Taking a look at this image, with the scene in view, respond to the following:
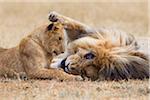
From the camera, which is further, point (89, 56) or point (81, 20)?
point (81, 20)

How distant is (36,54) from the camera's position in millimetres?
9438

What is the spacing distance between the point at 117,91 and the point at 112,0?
37.6ft

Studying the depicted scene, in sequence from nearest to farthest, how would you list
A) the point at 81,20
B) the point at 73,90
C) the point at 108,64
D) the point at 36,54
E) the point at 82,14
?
the point at 73,90
the point at 108,64
the point at 36,54
the point at 81,20
the point at 82,14

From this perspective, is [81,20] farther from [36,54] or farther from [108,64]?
[108,64]

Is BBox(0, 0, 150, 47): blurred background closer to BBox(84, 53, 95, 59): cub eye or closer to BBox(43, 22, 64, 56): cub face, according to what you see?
BBox(43, 22, 64, 56): cub face

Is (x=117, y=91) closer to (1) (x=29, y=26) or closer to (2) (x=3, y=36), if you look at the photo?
(2) (x=3, y=36)

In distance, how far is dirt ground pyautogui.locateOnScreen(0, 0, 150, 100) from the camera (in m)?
8.27

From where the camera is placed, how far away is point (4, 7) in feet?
62.0

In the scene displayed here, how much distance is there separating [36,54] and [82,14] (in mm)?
8756

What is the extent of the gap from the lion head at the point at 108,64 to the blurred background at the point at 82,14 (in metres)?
5.33

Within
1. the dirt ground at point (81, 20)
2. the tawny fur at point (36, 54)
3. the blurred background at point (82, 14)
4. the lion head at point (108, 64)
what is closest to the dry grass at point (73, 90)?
the dirt ground at point (81, 20)

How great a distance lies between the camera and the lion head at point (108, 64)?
9.01m

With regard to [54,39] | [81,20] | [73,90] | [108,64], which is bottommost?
[73,90]

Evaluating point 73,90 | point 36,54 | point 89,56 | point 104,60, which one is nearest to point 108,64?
point 104,60
